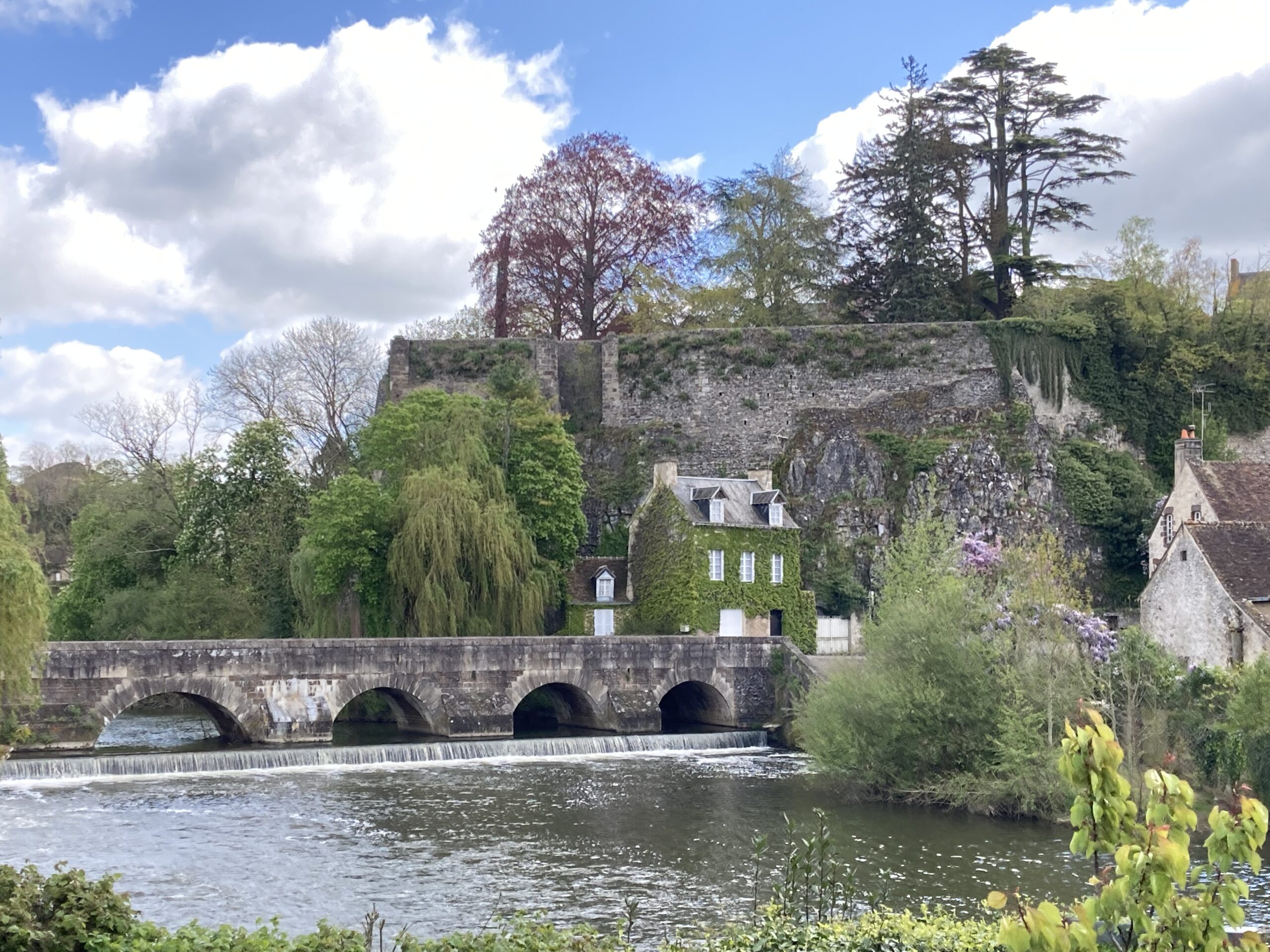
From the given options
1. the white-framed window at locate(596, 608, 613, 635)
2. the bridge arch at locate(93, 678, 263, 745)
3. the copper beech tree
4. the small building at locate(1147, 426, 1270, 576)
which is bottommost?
the bridge arch at locate(93, 678, 263, 745)

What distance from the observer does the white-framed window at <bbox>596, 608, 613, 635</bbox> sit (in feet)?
127

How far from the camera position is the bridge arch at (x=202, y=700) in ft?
90.4

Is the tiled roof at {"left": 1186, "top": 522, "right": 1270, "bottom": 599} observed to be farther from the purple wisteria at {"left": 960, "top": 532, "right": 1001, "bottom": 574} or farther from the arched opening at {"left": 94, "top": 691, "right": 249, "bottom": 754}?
the arched opening at {"left": 94, "top": 691, "right": 249, "bottom": 754}

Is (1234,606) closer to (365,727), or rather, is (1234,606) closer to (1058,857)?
(1058,857)

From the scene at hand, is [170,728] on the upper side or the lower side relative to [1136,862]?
lower

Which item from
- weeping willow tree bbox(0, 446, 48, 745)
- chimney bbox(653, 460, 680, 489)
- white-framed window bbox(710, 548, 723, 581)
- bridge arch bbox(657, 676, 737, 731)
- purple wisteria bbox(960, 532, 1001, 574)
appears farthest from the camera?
chimney bbox(653, 460, 680, 489)

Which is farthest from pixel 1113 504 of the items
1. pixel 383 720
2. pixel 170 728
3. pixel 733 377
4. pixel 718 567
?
pixel 170 728

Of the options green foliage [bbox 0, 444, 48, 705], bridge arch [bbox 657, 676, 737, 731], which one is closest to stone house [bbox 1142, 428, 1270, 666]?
bridge arch [bbox 657, 676, 737, 731]

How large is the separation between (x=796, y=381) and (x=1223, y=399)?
14587 millimetres

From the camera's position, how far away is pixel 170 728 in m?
33.8

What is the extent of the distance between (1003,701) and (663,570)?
1574 cm

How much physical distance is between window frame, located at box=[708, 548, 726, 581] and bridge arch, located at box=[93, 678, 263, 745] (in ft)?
44.7

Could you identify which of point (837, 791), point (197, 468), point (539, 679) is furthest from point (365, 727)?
point (837, 791)

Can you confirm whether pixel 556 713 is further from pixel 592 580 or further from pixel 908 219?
pixel 908 219
